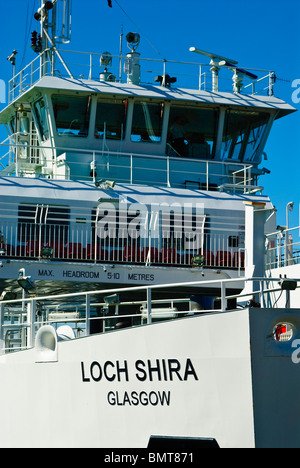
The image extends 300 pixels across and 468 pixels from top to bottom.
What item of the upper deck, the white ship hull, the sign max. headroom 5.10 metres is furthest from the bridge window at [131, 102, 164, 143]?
the sign max. headroom 5.10 metres

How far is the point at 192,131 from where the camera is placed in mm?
24281

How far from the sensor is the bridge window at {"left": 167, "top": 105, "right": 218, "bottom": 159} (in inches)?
Result: 944

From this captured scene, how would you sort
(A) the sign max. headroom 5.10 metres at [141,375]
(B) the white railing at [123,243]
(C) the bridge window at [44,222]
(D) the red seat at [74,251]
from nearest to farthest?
(A) the sign max. headroom 5.10 metres at [141,375] → (D) the red seat at [74,251] → (B) the white railing at [123,243] → (C) the bridge window at [44,222]

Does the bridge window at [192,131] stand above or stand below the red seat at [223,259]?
above

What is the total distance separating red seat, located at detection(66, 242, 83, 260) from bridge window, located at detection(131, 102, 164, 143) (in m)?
4.50

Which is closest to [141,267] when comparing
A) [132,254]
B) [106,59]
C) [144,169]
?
[132,254]

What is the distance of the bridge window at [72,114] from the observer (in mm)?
23328

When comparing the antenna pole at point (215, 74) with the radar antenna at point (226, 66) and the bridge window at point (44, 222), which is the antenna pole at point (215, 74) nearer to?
the radar antenna at point (226, 66)

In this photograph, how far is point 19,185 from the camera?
834 inches

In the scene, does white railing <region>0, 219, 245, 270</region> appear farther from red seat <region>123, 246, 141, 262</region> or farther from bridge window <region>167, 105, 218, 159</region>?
bridge window <region>167, 105, 218, 159</region>

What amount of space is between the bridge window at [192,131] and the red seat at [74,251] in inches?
188

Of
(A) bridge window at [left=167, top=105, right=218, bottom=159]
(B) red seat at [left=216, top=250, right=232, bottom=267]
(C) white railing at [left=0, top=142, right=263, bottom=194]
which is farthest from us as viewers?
(A) bridge window at [left=167, top=105, right=218, bottom=159]

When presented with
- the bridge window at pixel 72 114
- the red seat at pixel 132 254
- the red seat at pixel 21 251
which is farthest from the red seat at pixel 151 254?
the bridge window at pixel 72 114

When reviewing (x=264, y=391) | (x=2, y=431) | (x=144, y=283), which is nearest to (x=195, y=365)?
(x=264, y=391)
